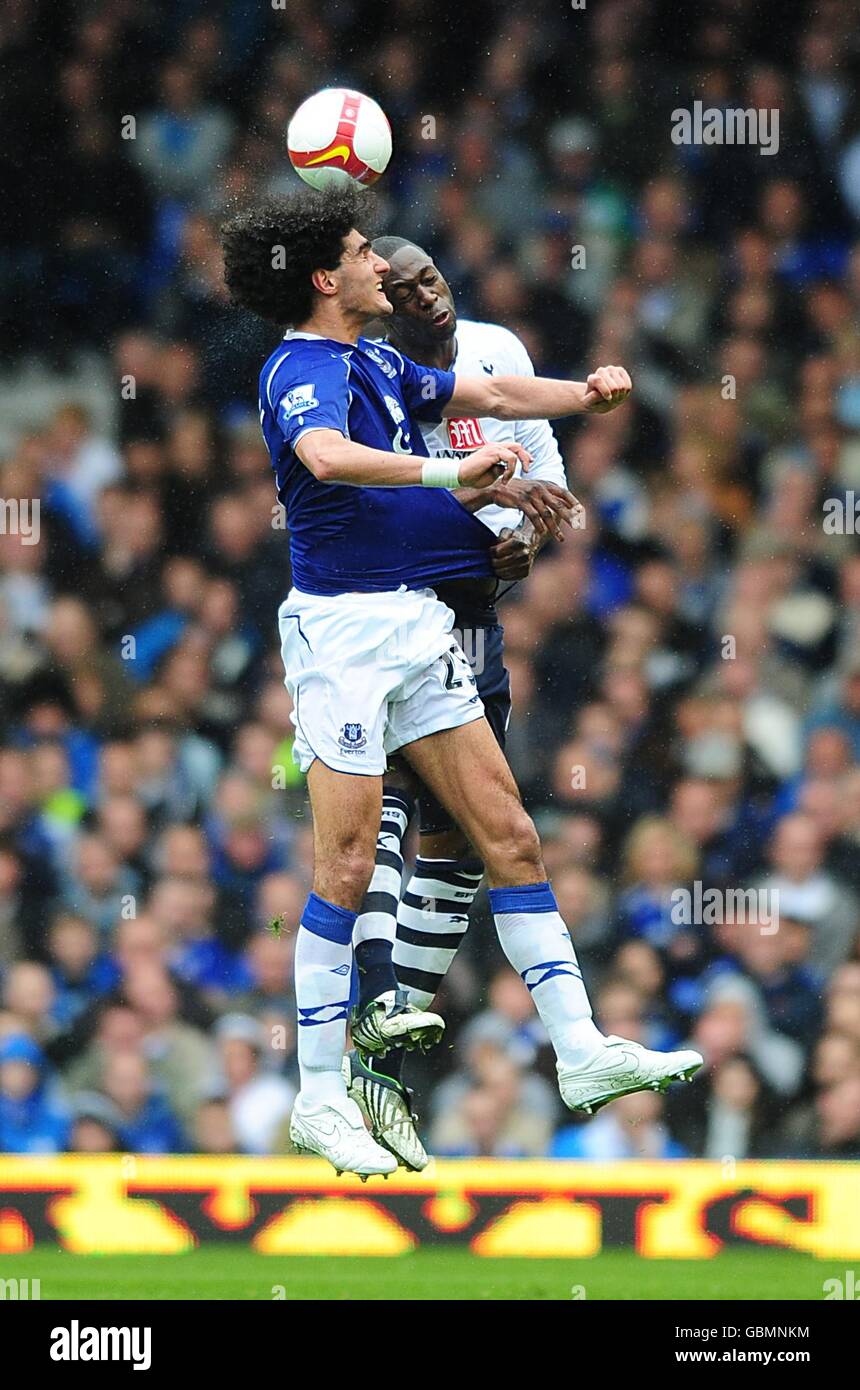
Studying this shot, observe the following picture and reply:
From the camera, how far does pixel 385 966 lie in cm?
572

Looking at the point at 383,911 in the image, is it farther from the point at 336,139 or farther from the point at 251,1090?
the point at 251,1090

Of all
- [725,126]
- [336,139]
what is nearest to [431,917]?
[336,139]

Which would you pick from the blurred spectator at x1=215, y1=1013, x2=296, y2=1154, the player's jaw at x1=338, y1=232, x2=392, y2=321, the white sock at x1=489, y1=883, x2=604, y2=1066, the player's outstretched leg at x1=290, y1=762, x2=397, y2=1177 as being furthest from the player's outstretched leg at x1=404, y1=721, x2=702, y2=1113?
the blurred spectator at x1=215, y1=1013, x2=296, y2=1154

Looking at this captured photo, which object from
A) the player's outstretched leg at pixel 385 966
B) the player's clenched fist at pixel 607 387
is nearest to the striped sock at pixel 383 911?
the player's outstretched leg at pixel 385 966

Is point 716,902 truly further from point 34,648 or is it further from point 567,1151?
point 34,648

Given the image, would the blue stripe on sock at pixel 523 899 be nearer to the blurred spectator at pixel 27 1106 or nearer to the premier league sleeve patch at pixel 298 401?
the premier league sleeve patch at pixel 298 401

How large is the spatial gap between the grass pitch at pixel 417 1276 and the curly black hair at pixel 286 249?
9.98ft

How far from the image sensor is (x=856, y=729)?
28.7ft

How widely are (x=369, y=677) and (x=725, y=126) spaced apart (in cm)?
468

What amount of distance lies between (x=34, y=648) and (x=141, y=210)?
2.02 metres

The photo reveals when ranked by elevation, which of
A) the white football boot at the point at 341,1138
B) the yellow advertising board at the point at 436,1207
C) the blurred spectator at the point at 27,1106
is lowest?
the yellow advertising board at the point at 436,1207

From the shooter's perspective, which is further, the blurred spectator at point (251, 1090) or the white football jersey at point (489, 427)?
the blurred spectator at point (251, 1090)

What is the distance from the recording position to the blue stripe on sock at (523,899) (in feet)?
18.1
